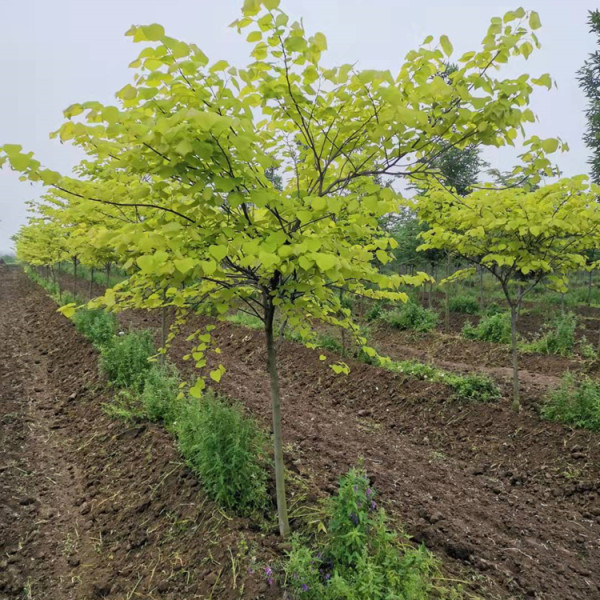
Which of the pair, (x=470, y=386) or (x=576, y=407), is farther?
(x=470, y=386)

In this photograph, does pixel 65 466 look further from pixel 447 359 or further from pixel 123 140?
pixel 447 359

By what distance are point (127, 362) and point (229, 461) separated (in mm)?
3720

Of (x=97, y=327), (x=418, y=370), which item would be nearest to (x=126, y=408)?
(x=97, y=327)

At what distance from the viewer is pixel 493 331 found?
10.8 m

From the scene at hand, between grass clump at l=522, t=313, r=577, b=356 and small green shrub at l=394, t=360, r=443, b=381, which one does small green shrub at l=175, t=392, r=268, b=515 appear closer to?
small green shrub at l=394, t=360, r=443, b=381

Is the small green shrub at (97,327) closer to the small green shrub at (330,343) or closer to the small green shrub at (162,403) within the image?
the small green shrub at (162,403)

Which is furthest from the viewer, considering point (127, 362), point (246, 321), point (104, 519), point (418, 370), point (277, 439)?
point (246, 321)

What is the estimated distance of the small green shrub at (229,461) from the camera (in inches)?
127

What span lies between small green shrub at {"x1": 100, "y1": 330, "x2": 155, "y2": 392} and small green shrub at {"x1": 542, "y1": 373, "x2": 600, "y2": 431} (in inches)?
228

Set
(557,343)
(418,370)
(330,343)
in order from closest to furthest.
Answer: (418,370) < (330,343) < (557,343)

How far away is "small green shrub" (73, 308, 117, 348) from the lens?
25.7ft

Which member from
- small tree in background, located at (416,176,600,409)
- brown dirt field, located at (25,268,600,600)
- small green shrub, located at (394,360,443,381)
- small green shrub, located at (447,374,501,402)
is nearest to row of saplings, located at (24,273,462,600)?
brown dirt field, located at (25,268,600,600)

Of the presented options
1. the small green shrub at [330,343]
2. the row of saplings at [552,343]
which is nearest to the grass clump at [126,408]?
the small green shrub at [330,343]

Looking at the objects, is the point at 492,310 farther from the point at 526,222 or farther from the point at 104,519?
the point at 104,519
